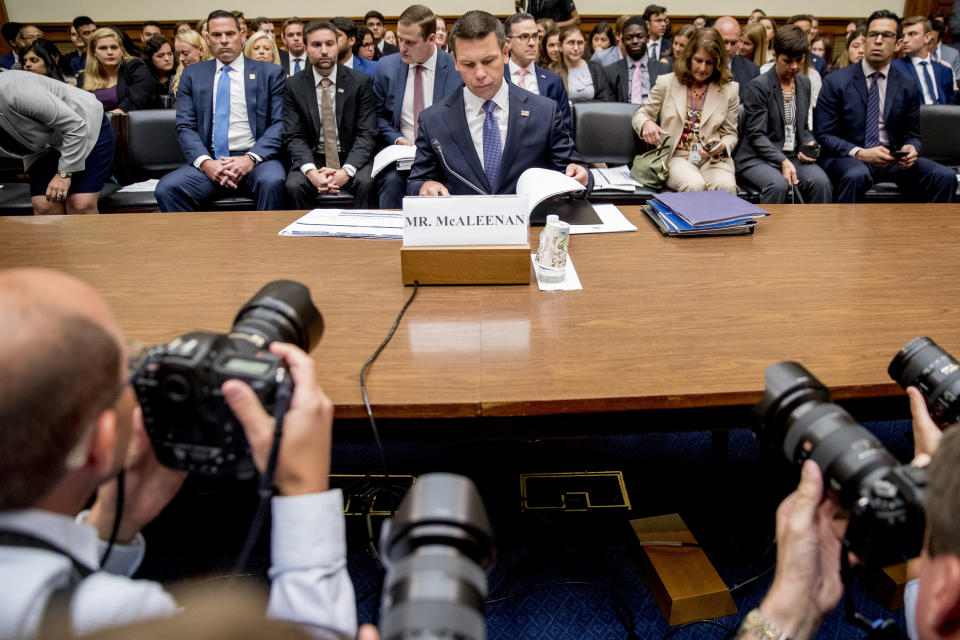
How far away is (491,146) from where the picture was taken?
2.53 meters

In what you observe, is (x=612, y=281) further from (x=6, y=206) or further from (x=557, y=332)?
(x=6, y=206)

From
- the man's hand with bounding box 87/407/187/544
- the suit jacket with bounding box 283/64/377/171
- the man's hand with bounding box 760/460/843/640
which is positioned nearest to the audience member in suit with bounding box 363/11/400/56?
the suit jacket with bounding box 283/64/377/171

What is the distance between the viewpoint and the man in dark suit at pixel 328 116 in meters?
3.25

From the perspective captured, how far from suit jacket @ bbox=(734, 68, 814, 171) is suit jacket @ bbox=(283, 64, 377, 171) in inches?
75.3

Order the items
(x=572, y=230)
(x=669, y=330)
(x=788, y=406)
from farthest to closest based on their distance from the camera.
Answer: (x=572, y=230), (x=669, y=330), (x=788, y=406)

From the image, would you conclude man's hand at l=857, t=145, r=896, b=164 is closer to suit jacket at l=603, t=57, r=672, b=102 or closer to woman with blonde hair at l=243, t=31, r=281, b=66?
suit jacket at l=603, t=57, r=672, b=102

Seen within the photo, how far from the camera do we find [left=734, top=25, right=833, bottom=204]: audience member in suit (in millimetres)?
3201

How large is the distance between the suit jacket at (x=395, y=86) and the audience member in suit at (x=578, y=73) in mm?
1366

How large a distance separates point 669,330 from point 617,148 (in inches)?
91.2

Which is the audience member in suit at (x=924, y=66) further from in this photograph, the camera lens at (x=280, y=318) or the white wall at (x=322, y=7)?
the camera lens at (x=280, y=318)

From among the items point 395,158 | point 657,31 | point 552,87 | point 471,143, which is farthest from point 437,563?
point 657,31

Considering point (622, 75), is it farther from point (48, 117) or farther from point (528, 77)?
point (48, 117)

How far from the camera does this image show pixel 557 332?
1255 millimetres

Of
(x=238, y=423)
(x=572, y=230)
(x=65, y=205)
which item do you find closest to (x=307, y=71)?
(x=65, y=205)
